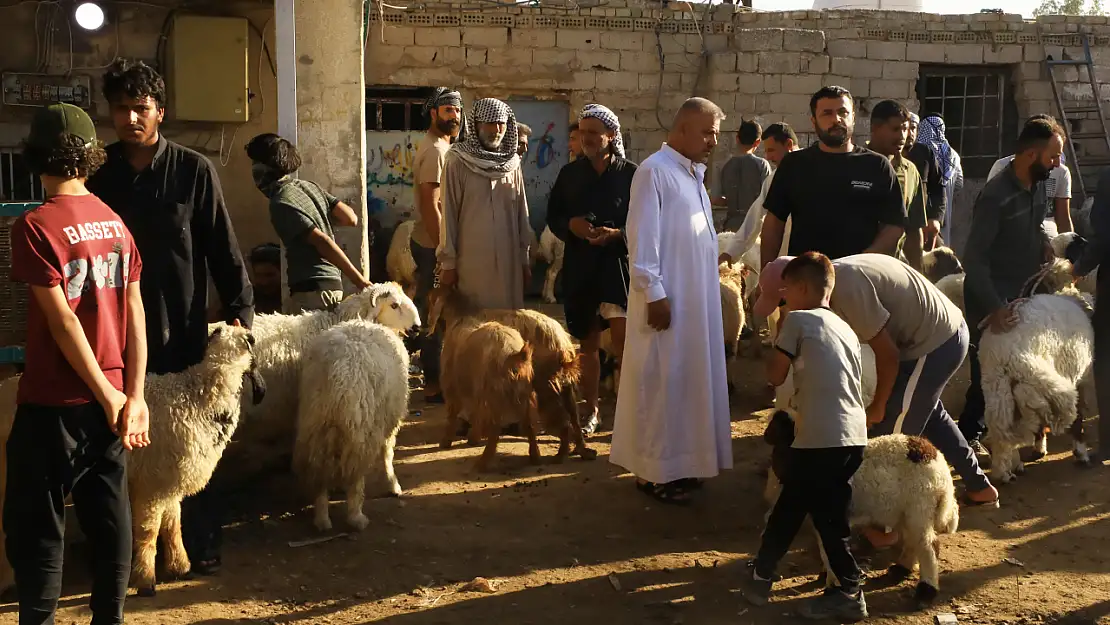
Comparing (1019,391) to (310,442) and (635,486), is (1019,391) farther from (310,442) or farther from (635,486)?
(310,442)

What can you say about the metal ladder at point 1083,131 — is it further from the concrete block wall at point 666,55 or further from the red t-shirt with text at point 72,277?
the red t-shirt with text at point 72,277

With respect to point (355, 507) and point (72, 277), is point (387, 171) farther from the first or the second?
point (72, 277)

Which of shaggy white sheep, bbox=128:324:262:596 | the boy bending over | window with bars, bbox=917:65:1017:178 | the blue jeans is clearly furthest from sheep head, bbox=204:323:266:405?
window with bars, bbox=917:65:1017:178

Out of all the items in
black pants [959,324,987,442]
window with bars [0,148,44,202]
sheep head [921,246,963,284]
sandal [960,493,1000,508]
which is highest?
window with bars [0,148,44,202]

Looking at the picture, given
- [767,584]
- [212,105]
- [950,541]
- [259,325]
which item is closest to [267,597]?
[259,325]

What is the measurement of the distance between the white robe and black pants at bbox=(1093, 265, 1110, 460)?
2.56 metres

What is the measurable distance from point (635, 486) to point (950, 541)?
66.6 inches

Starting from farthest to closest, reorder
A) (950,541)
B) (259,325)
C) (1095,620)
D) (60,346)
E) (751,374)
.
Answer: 1. (751,374)
2. (259,325)
3. (950,541)
4. (1095,620)
5. (60,346)

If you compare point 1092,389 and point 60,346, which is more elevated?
point 60,346

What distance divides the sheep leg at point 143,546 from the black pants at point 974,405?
4621 mm

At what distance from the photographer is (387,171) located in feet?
41.2

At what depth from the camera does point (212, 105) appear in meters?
8.30

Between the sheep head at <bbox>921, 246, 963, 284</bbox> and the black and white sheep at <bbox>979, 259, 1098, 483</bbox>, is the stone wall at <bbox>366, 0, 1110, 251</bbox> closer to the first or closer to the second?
the sheep head at <bbox>921, 246, 963, 284</bbox>

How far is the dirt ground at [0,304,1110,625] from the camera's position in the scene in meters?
4.29
